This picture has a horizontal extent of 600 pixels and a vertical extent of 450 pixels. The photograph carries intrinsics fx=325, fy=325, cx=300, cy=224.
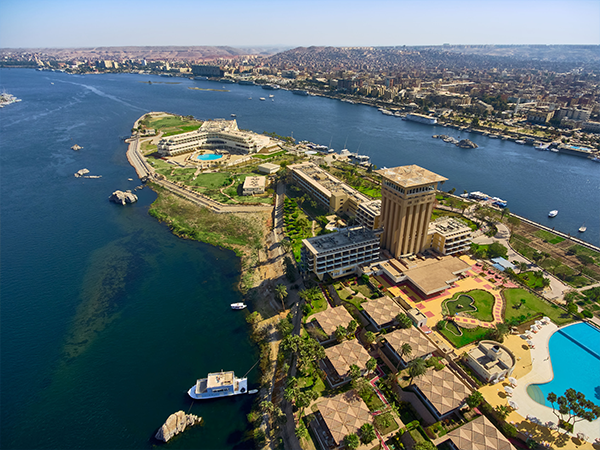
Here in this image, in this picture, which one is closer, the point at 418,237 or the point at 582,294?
the point at 582,294

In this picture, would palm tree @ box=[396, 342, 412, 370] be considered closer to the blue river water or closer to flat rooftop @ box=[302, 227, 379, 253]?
the blue river water

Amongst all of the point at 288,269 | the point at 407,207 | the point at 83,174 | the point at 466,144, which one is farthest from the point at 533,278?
the point at 83,174

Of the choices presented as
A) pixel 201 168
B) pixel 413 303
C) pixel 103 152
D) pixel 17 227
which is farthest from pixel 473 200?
pixel 103 152

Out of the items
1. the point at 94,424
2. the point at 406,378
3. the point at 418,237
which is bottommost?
the point at 94,424

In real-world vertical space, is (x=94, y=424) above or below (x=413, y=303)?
below

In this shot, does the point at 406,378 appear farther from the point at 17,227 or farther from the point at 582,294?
the point at 17,227

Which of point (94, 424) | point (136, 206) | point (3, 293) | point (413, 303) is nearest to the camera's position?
point (94, 424)

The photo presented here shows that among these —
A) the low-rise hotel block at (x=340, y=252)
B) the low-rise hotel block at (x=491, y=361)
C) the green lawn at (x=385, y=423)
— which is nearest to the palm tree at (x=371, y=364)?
the green lawn at (x=385, y=423)

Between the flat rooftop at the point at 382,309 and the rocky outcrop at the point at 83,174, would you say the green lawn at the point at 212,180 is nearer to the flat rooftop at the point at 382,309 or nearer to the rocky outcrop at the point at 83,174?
the rocky outcrop at the point at 83,174
